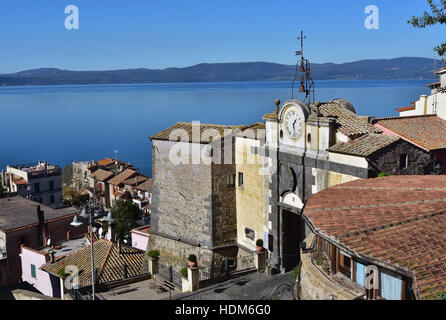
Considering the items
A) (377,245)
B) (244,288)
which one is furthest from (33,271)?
(377,245)

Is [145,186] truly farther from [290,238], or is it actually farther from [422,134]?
[422,134]

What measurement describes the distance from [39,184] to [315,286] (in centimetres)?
5530

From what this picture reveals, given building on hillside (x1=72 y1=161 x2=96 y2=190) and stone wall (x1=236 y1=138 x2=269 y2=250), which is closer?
stone wall (x1=236 y1=138 x2=269 y2=250)

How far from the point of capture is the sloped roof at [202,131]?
78.0 feet

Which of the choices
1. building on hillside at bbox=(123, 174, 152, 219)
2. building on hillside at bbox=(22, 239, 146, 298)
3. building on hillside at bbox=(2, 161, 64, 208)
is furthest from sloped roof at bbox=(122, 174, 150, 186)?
building on hillside at bbox=(22, 239, 146, 298)

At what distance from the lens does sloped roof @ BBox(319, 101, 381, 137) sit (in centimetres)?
1778

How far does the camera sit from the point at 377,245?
8.68 m

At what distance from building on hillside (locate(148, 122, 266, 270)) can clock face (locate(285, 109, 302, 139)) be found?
3246 mm

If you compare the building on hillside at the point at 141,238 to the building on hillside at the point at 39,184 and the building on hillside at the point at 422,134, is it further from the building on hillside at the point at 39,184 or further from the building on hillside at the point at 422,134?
the building on hillside at the point at 39,184

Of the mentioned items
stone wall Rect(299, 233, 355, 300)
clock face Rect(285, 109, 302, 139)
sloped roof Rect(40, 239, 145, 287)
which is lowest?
sloped roof Rect(40, 239, 145, 287)

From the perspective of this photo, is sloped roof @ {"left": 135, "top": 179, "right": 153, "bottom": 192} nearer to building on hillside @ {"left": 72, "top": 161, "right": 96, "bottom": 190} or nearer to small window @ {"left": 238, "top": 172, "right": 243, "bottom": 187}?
building on hillside @ {"left": 72, "top": 161, "right": 96, "bottom": 190}

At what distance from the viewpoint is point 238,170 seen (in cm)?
2391

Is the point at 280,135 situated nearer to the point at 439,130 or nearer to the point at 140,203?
the point at 439,130

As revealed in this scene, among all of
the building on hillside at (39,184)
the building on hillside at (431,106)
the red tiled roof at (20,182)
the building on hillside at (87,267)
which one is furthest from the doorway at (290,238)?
the red tiled roof at (20,182)
